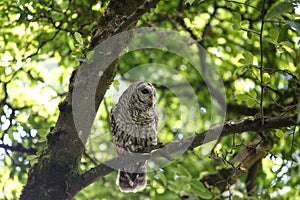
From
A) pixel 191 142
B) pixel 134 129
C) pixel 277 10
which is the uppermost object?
pixel 277 10

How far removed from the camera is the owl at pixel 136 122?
4223 mm

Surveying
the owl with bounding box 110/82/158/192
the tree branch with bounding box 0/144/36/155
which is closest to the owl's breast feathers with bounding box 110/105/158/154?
the owl with bounding box 110/82/158/192

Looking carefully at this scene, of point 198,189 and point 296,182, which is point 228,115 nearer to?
point 296,182

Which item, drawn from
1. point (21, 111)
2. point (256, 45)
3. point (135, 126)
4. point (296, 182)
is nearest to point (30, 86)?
point (21, 111)

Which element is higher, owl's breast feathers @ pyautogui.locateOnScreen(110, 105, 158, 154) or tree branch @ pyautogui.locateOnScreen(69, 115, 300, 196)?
tree branch @ pyautogui.locateOnScreen(69, 115, 300, 196)

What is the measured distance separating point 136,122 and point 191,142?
1.57 meters

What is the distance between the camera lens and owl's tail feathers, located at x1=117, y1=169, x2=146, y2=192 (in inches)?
172

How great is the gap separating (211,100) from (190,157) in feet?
2.21

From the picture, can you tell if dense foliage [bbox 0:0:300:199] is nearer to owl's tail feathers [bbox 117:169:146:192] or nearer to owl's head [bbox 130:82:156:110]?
owl's tail feathers [bbox 117:169:146:192]

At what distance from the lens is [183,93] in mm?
5887

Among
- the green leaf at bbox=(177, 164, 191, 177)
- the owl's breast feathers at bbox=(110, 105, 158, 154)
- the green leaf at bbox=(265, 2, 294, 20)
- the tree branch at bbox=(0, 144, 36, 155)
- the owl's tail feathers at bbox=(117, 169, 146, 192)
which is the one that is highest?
the green leaf at bbox=(265, 2, 294, 20)

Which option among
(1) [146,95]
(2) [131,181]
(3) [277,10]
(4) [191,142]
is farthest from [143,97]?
(3) [277,10]

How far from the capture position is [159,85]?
5906 mm

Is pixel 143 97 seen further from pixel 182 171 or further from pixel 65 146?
pixel 65 146
